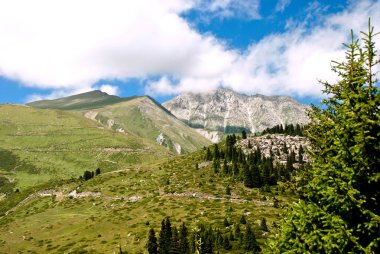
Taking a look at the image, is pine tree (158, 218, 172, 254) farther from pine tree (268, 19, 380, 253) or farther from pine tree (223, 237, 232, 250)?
pine tree (268, 19, 380, 253)

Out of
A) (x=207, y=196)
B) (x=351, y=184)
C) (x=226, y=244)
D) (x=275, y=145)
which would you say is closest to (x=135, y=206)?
(x=207, y=196)

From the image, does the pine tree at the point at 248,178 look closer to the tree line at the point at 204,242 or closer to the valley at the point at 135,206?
the valley at the point at 135,206

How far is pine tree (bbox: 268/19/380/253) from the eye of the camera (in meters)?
13.0

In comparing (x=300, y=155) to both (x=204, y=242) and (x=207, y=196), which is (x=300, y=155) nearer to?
(x=207, y=196)

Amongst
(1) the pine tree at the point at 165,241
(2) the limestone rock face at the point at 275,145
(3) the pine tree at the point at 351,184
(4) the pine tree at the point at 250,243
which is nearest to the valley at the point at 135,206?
(2) the limestone rock face at the point at 275,145

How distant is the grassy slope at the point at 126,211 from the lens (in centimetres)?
8644

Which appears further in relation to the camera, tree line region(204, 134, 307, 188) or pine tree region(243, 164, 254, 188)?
tree line region(204, 134, 307, 188)

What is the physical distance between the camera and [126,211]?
358 ft

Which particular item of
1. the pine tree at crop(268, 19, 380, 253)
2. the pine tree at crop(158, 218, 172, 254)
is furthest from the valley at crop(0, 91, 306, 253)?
the pine tree at crop(268, 19, 380, 253)

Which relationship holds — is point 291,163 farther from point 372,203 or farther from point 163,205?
point 372,203

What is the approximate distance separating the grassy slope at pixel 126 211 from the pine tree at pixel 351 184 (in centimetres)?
5580

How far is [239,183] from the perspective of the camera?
406ft

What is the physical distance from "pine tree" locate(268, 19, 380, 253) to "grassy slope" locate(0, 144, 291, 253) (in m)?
55.8

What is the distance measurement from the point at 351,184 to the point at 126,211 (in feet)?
336
